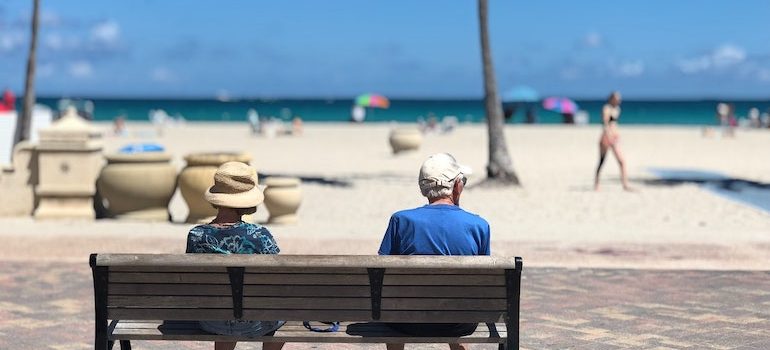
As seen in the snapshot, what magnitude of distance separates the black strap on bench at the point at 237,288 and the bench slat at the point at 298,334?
19cm

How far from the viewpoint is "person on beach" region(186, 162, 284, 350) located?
5426mm

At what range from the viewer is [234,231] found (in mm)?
5445

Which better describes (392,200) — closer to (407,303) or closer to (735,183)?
(735,183)

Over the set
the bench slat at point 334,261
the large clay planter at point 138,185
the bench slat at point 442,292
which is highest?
the bench slat at point 334,261

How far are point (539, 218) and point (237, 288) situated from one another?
11.2 metres

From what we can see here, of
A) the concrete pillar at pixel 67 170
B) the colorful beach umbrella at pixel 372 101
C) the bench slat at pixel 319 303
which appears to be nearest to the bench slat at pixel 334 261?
the bench slat at pixel 319 303

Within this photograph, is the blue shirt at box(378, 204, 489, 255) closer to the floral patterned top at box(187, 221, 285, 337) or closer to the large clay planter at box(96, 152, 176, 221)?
the floral patterned top at box(187, 221, 285, 337)

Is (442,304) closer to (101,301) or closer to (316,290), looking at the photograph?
(316,290)

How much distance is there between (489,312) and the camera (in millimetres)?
5367

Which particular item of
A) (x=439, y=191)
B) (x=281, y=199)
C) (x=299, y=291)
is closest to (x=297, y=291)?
(x=299, y=291)

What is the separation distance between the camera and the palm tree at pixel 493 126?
66.1 ft

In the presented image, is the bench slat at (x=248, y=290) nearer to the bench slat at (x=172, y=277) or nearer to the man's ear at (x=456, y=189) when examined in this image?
the bench slat at (x=172, y=277)

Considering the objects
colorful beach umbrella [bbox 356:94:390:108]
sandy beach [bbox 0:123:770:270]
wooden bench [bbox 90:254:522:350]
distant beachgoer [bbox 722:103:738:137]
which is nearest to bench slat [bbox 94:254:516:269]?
A: wooden bench [bbox 90:254:522:350]

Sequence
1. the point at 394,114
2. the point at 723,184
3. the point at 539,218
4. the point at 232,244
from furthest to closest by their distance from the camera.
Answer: the point at 394,114, the point at 723,184, the point at 539,218, the point at 232,244
